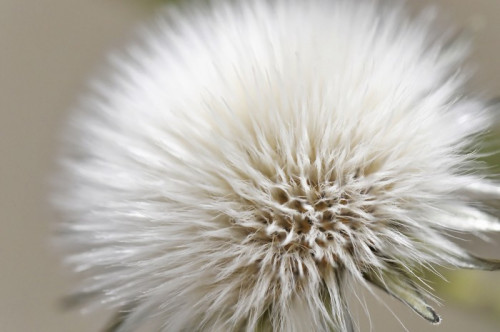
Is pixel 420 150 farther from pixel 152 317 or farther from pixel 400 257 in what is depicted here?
pixel 152 317

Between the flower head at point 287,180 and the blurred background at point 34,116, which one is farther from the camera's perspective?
the blurred background at point 34,116

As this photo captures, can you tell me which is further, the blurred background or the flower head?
the blurred background

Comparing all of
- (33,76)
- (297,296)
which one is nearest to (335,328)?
(297,296)

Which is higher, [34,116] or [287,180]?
[34,116]

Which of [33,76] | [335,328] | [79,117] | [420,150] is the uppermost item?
[33,76]

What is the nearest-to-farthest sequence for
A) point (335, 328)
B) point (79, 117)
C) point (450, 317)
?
point (335, 328) → point (79, 117) → point (450, 317)

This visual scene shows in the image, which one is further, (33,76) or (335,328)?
(33,76)

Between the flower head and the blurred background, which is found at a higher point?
the blurred background

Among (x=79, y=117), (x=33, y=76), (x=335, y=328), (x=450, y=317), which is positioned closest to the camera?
(x=335, y=328)
